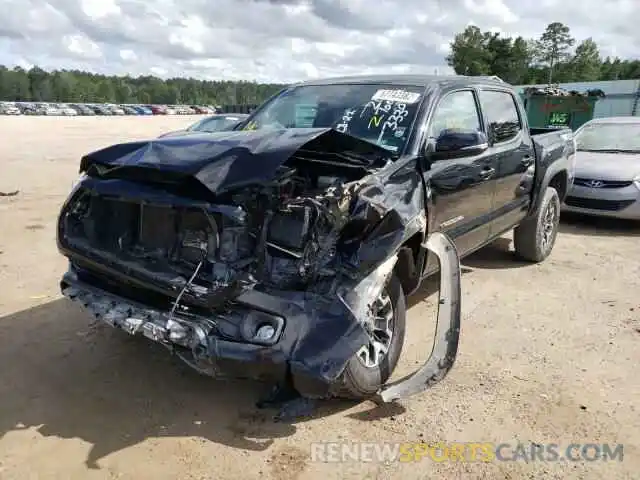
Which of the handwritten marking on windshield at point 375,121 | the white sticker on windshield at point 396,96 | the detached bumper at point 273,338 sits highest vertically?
the white sticker on windshield at point 396,96

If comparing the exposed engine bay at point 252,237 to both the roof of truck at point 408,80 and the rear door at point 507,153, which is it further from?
the rear door at point 507,153

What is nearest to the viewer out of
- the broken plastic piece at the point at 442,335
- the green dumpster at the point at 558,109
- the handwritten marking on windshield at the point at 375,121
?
the broken plastic piece at the point at 442,335

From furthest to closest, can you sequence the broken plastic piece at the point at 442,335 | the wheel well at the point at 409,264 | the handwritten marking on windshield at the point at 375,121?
1. the handwritten marking on windshield at the point at 375,121
2. the wheel well at the point at 409,264
3. the broken plastic piece at the point at 442,335

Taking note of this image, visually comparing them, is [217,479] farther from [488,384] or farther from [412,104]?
[412,104]

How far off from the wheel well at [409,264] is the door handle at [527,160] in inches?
84.4

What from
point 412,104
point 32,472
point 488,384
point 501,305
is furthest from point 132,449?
point 501,305

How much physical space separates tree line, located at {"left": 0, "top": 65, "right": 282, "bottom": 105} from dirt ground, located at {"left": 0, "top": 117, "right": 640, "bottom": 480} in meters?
97.1

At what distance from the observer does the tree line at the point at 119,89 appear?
108188mm

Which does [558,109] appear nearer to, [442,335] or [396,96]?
[396,96]

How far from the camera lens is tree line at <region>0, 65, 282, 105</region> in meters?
108

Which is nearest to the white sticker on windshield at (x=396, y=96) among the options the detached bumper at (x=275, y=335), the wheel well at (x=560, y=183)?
the detached bumper at (x=275, y=335)

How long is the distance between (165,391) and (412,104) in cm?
252

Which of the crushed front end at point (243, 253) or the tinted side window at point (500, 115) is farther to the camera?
the tinted side window at point (500, 115)

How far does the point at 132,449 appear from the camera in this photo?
281 centimetres
